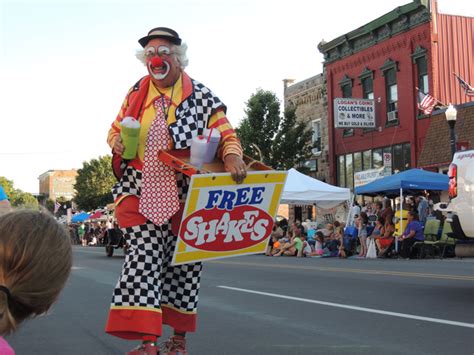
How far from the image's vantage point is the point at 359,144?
103ft

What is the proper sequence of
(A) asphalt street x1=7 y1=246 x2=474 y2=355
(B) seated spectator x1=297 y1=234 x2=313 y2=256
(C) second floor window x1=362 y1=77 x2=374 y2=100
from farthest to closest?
(C) second floor window x1=362 y1=77 x2=374 y2=100 → (B) seated spectator x1=297 y1=234 x2=313 y2=256 → (A) asphalt street x1=7 y1=246 x2=474 y2=355

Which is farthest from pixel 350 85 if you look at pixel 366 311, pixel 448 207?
pixel 366 311

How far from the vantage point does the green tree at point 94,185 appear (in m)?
75.0

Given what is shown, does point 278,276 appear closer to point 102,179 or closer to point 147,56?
point 147,56

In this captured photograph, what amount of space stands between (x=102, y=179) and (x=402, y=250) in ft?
200

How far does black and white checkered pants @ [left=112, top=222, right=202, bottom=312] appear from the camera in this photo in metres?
3.82

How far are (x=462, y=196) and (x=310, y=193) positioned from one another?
1324cm

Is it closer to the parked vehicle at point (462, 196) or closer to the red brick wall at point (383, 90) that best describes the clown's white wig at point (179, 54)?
the parked vehicle at point (462, 196)

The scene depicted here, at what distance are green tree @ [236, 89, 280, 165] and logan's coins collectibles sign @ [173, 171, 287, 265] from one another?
1165 inches

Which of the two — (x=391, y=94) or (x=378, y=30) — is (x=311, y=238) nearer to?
(x=391, y=94)

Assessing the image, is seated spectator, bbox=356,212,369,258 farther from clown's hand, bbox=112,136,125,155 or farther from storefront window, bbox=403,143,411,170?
clown's hand, bbox=112,136,125,155

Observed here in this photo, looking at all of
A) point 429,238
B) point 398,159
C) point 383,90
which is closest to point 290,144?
point 383,90

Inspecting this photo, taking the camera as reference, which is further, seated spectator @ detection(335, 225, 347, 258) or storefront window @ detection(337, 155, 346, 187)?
storefront window @ detection(337, 155, 346, 187)

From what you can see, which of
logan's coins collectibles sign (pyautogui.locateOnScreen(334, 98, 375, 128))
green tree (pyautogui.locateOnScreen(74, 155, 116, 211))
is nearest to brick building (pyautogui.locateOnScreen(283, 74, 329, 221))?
logan's coins collectibles sign (pyautogui.locateOnScreen(334, 98, 375, 128))
